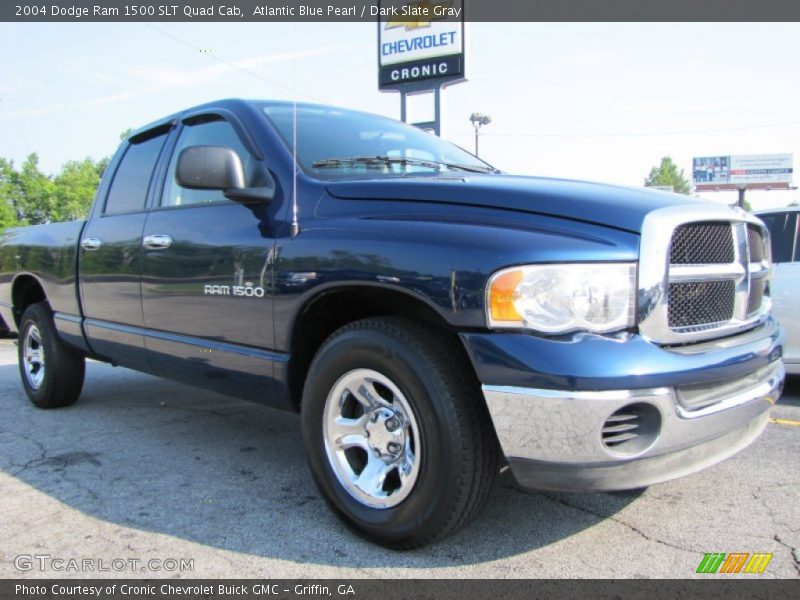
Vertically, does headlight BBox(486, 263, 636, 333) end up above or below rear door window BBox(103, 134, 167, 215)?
below

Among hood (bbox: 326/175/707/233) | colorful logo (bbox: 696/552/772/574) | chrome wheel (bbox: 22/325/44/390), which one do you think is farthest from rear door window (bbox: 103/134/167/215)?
colorful logo (bbox: 696/552/772/574)

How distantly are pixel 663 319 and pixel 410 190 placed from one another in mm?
1084

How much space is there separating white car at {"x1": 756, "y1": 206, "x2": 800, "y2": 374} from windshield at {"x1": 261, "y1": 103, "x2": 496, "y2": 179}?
113 inches

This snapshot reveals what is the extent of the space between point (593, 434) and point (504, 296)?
53cm

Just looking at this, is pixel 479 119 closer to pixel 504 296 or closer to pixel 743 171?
pixel 504 296

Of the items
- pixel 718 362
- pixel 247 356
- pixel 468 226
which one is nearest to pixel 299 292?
pixel 247 356

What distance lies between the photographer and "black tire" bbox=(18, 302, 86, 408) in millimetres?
4898

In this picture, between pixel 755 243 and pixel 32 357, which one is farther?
pixel 32 357

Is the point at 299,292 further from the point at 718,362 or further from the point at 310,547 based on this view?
the point at 718,362

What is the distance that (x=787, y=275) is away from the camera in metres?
5.30

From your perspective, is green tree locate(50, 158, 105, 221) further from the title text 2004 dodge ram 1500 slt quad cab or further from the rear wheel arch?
the title text 2004 dodge ram 1500 slt quad cab

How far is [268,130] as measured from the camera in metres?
3.31

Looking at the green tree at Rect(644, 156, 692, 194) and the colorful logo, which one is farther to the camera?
the green tree at Rect(644, 156, 692, 194)

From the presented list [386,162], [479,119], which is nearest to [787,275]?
[386,162]
